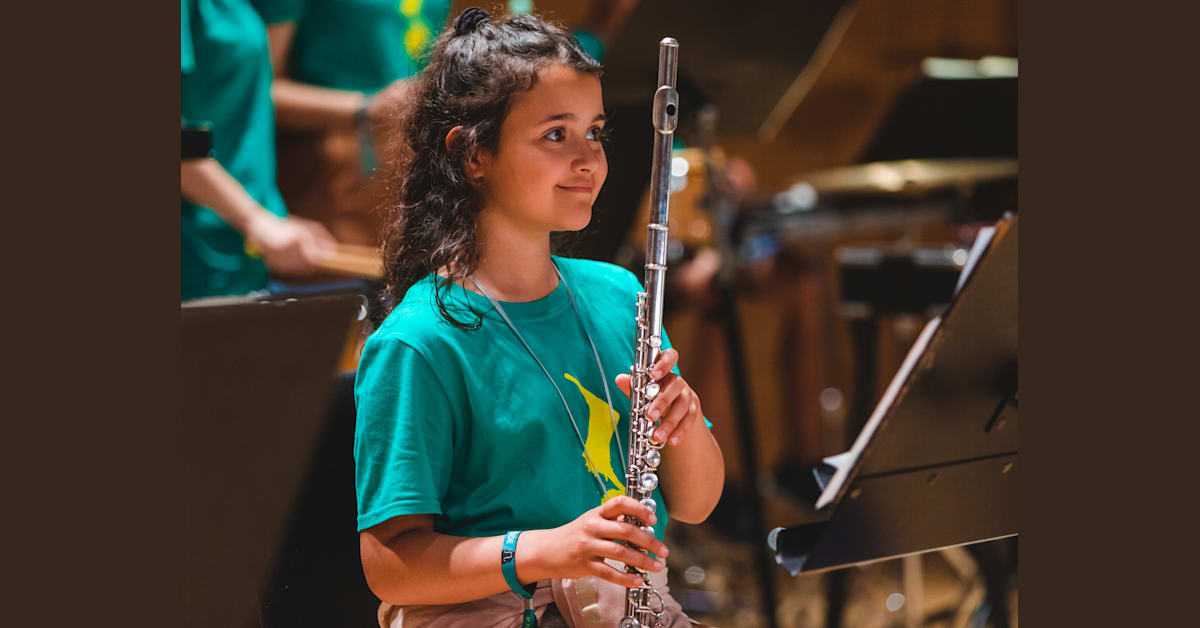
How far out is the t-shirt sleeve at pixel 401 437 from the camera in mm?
1188

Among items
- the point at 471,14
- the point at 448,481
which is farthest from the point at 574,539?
the point at 471,14

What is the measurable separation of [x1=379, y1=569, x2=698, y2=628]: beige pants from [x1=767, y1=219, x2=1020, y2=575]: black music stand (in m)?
0.30

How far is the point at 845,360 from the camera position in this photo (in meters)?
4.05

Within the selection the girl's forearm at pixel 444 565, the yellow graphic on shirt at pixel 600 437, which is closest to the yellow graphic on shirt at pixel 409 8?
the yellow graphic on shirt at pixel 600 437

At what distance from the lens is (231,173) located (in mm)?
2051

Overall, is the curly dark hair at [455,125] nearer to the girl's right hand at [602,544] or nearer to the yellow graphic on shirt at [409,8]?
the girl's right hand at [602,544]

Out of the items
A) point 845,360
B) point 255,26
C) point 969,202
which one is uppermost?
point 255,26

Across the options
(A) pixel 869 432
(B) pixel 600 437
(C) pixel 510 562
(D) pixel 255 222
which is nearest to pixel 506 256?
(B) pixel 600 437

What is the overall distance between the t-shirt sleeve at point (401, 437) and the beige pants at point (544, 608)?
0.37 feet

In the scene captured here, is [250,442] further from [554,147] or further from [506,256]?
[554,147]

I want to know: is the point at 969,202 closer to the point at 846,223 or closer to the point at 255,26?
the point at 846,223

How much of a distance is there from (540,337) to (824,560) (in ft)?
1.50

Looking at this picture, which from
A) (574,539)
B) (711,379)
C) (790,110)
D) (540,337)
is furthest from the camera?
(790,110)

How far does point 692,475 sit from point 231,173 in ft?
3.45
